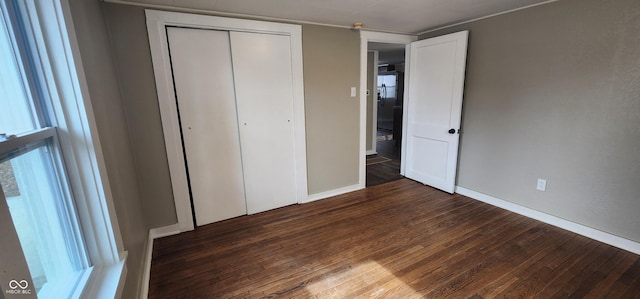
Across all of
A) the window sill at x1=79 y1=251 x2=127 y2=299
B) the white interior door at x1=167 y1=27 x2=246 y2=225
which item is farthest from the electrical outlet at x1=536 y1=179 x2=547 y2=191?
the window sill at x1=79 y1=251 x2=127 y2=299

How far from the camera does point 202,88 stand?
2389 millimetres

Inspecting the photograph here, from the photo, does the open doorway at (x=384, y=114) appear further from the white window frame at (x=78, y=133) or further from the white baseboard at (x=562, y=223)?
the white window frame at (x=78, y=133)

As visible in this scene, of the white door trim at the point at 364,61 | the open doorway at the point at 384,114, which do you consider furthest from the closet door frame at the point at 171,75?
the open doorway at the point at 384,114

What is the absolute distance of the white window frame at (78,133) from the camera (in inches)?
37.8

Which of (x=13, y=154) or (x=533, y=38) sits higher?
(x=533, y=38)

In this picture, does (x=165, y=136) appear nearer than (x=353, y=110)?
Yes

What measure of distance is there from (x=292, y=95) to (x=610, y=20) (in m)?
2.71

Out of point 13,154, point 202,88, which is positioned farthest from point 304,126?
point 13,154

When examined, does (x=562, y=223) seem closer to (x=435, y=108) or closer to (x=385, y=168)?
(x=435, y=108)

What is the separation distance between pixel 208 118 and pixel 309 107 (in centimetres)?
107

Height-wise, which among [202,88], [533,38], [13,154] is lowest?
[13,154]

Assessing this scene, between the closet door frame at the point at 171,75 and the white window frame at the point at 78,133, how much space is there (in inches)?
45.8

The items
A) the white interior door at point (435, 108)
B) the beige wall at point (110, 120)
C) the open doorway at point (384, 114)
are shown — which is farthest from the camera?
the open doorway at point (384, 114)

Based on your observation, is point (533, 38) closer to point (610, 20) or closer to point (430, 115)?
point (610, 20)
